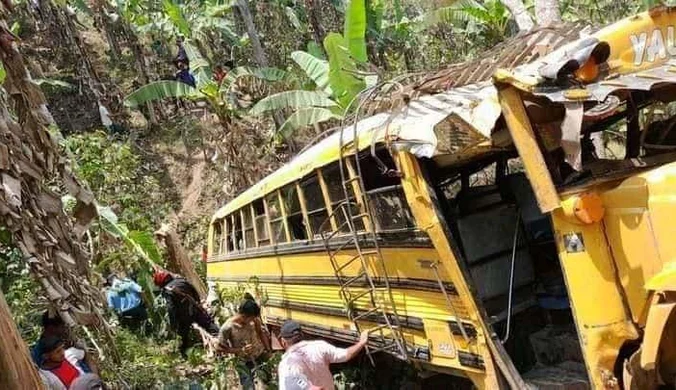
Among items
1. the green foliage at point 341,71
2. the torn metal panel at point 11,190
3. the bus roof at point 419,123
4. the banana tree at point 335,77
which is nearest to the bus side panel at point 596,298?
the bus roof at point 419,123

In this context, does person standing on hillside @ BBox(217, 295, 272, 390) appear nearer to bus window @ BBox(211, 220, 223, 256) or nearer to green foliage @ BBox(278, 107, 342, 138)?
bus window @ BBox(211, 220, 223, 256)

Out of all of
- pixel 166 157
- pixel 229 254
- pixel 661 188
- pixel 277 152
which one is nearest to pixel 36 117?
pixel 661 188

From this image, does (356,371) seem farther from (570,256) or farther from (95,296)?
(570,256)

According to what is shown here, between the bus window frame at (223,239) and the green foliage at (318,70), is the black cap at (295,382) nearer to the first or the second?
the bus window frame at (223,239)

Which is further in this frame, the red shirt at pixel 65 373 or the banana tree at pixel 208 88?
the banana tree at pixel 208 88

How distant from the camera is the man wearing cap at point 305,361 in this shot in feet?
16.3

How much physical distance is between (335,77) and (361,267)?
192 inches

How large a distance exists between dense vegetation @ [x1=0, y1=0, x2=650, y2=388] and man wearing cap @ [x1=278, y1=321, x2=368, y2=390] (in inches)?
54.9

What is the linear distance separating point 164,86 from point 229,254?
188 inches

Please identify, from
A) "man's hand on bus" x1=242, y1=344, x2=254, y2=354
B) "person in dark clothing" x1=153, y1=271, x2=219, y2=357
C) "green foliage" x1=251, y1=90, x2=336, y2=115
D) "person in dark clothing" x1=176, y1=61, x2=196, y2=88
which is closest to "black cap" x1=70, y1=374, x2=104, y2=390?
"man's hand on bus" x1=242, y1=344, x2=254, y2=354

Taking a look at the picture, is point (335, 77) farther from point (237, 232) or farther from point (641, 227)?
point (641, 227)

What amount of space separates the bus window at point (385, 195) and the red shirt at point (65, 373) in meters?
2.45

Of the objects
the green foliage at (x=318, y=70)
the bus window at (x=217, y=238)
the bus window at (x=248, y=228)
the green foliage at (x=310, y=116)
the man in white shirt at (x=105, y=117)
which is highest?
the man in white shirt at (x=105, y=117)

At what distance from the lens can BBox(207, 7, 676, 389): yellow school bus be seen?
3566 millimetres
